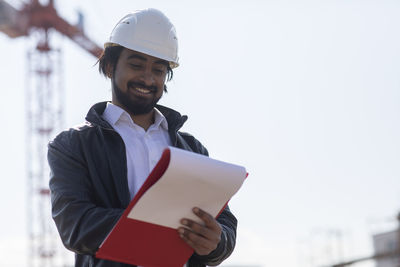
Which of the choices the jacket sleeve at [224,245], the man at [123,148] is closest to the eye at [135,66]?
the man at [123,148]

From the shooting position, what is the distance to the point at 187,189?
7.32ft

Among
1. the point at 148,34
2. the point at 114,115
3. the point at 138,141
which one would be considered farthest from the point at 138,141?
the point at 148,34

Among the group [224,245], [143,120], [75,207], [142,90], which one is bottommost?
[224,245]

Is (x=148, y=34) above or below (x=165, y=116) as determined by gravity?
above

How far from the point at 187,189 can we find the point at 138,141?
577 millimetres

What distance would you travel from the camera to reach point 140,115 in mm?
2873

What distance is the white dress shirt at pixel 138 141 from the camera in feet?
8.66

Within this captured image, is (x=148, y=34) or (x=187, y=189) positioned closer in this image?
(x=187, y=189)

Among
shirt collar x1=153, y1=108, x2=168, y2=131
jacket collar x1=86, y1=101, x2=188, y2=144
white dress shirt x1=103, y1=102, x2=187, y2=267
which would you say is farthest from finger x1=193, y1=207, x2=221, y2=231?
shirt collar x1=153, y1=108, x2=168, y2=131

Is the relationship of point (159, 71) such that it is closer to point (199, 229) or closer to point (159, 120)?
point (159, 120)

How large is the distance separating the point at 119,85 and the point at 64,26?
1209 inches

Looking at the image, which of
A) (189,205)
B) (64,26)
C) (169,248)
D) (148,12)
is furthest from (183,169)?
(64,26)

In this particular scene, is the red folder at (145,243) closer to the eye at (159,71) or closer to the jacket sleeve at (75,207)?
the jacket sleeve at (75,207)

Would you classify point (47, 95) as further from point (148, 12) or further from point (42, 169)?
point (148, 12)
